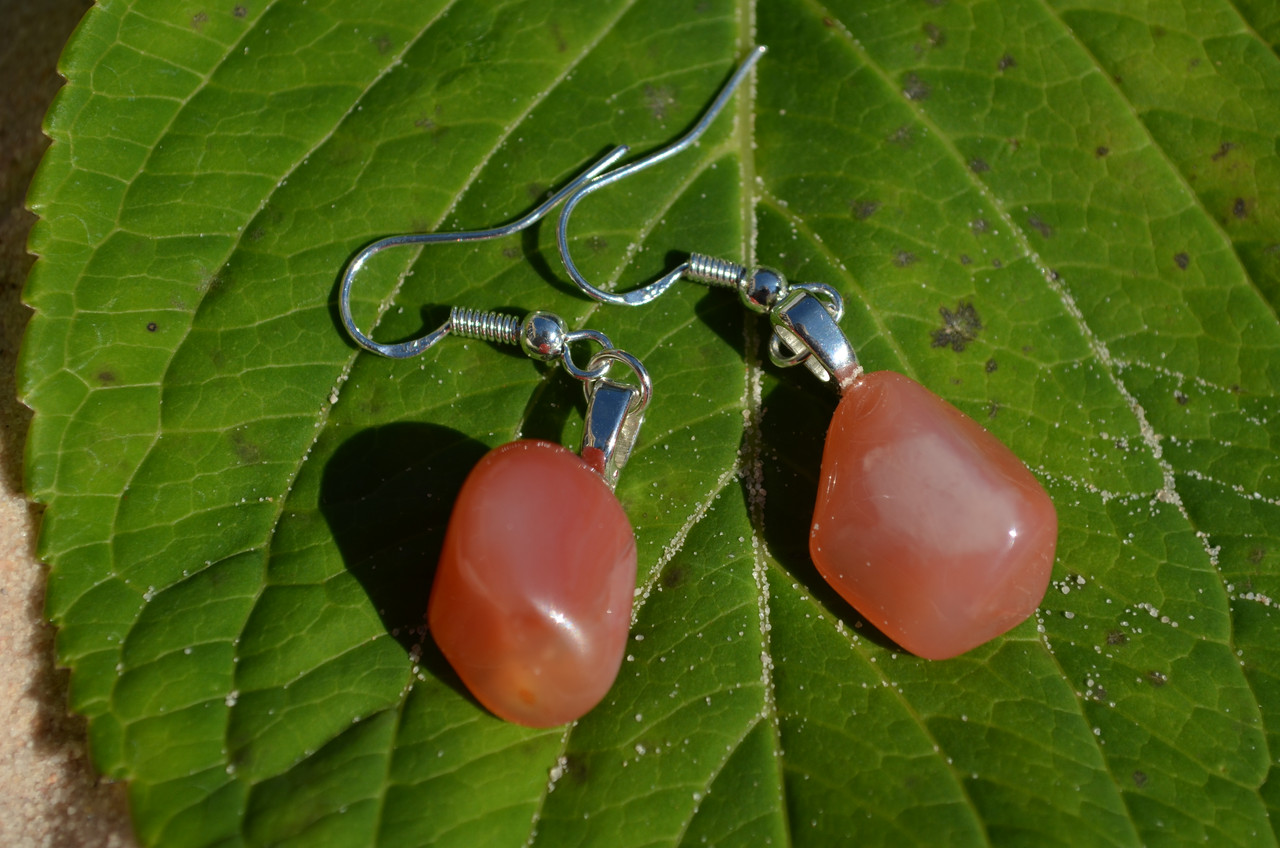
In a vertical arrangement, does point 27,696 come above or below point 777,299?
below

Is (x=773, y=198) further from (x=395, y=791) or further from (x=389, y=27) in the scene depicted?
(x=395, y=791)

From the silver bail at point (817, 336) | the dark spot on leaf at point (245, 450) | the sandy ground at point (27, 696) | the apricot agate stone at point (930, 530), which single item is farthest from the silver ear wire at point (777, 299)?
the sandy ground at point (27, 696)

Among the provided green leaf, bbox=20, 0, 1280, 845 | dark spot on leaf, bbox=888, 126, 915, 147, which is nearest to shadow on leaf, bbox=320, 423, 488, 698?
green leaf, bbox=20, 0, 1280, 845

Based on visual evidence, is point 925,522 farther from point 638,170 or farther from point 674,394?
point 638,170

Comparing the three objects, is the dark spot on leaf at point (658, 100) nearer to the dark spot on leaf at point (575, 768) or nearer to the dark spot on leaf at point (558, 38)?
the dark spot on leaf at point (558, 38)

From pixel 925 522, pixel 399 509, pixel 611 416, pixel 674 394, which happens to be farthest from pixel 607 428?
pixel 925 522

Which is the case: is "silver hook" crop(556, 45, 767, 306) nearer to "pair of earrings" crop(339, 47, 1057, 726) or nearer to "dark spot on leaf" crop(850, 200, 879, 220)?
"pair of earrings" crop(339, 47, 1057, 726)
